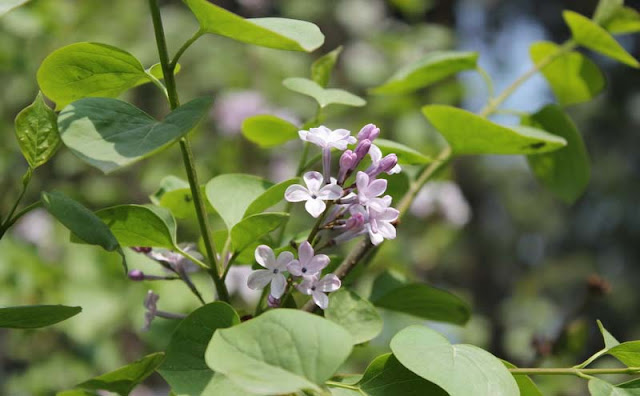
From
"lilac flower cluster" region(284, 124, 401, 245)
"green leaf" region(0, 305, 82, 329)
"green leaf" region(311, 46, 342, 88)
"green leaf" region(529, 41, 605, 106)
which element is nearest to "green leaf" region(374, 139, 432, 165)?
"lilac flower cluster" region(284, 124, 401, 245)

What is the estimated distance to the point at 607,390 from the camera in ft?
1.33

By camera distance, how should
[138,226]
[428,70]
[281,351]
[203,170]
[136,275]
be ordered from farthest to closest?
[203,170] < [428,70] < [136,275] < [138,226] < [281,351]

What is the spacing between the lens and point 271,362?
1.05ft

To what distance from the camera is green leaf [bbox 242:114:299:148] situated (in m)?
0.57

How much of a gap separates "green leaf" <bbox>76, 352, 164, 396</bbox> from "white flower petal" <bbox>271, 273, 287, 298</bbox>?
78mm

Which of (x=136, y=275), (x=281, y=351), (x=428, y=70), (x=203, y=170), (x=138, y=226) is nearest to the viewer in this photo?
(x=281, y=351)

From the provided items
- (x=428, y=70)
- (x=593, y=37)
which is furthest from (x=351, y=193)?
(x=593, y=37)

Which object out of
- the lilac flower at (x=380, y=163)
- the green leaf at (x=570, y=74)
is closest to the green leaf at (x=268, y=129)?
the lilac flower at (x=380, y=163)

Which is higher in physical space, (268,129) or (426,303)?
(268,129)

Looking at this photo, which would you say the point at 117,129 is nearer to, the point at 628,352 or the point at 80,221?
the point at 80,221

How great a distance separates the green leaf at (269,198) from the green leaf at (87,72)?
0.34 ft

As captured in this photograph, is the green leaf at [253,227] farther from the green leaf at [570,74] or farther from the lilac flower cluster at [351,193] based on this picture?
the green leaf at [570,74]

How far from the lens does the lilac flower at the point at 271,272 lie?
1.34 ft

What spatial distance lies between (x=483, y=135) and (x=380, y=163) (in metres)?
0.14
